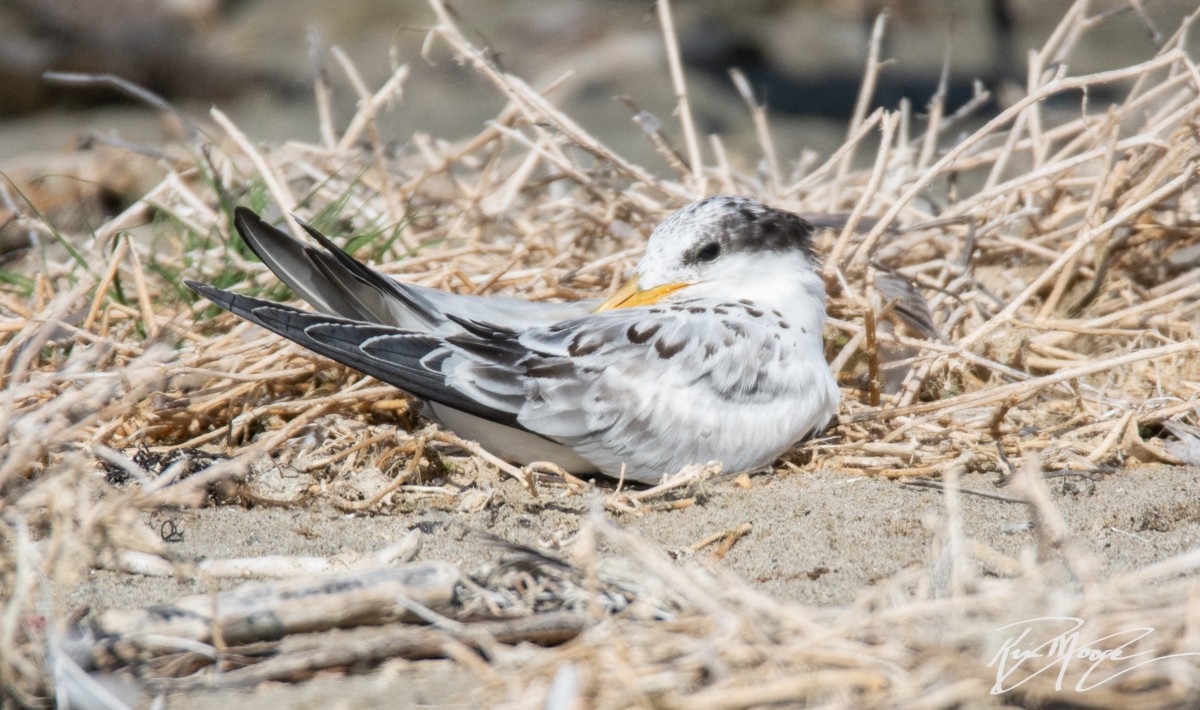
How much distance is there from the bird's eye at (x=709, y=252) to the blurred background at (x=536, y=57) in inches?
174

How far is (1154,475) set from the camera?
105 inches

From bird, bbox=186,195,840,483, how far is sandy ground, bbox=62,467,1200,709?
0.14 meters

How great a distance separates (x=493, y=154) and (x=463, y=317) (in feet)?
4.21

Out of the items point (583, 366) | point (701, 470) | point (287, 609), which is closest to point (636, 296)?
point (583, 366)

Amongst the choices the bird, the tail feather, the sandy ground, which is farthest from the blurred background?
the sandy ground

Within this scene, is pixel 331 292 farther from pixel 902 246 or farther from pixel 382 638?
pixel 902 246

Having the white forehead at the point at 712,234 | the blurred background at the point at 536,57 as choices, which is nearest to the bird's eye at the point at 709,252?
the white forehead at the point at 712,234

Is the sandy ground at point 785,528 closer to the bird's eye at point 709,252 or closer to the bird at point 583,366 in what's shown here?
the bird at point 583,366

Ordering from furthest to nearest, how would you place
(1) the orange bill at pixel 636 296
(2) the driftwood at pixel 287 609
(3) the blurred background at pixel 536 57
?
(3) the blurred background at pixel 536 57 < (1) the orange bill at pixel 636 296 < (2) the driftwood at pixel 287 609

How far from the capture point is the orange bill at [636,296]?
10.0ft

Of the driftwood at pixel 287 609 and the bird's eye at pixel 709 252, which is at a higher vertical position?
the bird's eye at pixel 709 252

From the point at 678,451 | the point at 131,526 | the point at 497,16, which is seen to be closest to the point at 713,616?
the point at 131,526

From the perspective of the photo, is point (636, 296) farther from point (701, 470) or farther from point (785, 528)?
point (785, 528)

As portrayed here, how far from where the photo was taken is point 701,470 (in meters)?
2.63
